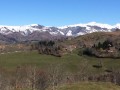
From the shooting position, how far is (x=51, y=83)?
16925cm

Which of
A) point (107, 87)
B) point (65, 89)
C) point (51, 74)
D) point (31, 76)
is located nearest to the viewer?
point (65, 89)

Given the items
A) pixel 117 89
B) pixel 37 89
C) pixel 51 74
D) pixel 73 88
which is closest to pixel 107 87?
pixel 117 89

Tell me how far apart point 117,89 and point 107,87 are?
16.2ft

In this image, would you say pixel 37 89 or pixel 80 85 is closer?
pixel 80 85

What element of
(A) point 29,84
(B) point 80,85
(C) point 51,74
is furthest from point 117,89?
(A) point 29,84

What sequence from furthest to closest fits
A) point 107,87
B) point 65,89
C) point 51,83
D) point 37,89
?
1. point 51,83
2. point 37,89
3. point 107,87
4. point 65,89

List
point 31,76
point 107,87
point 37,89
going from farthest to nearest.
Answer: point 31,76 < point 37,89 < point 107,87

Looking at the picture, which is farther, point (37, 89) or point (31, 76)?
point (31, 76)

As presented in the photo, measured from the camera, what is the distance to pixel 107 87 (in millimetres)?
136125

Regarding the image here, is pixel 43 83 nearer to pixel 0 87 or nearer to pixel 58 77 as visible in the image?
pixel 0 87

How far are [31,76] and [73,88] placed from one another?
7201 centimetres

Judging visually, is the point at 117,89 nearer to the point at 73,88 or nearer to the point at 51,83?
the point at 73,88

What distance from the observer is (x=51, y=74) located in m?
185

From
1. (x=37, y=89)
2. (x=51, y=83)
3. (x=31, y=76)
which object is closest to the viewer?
(x=37, y=89)
